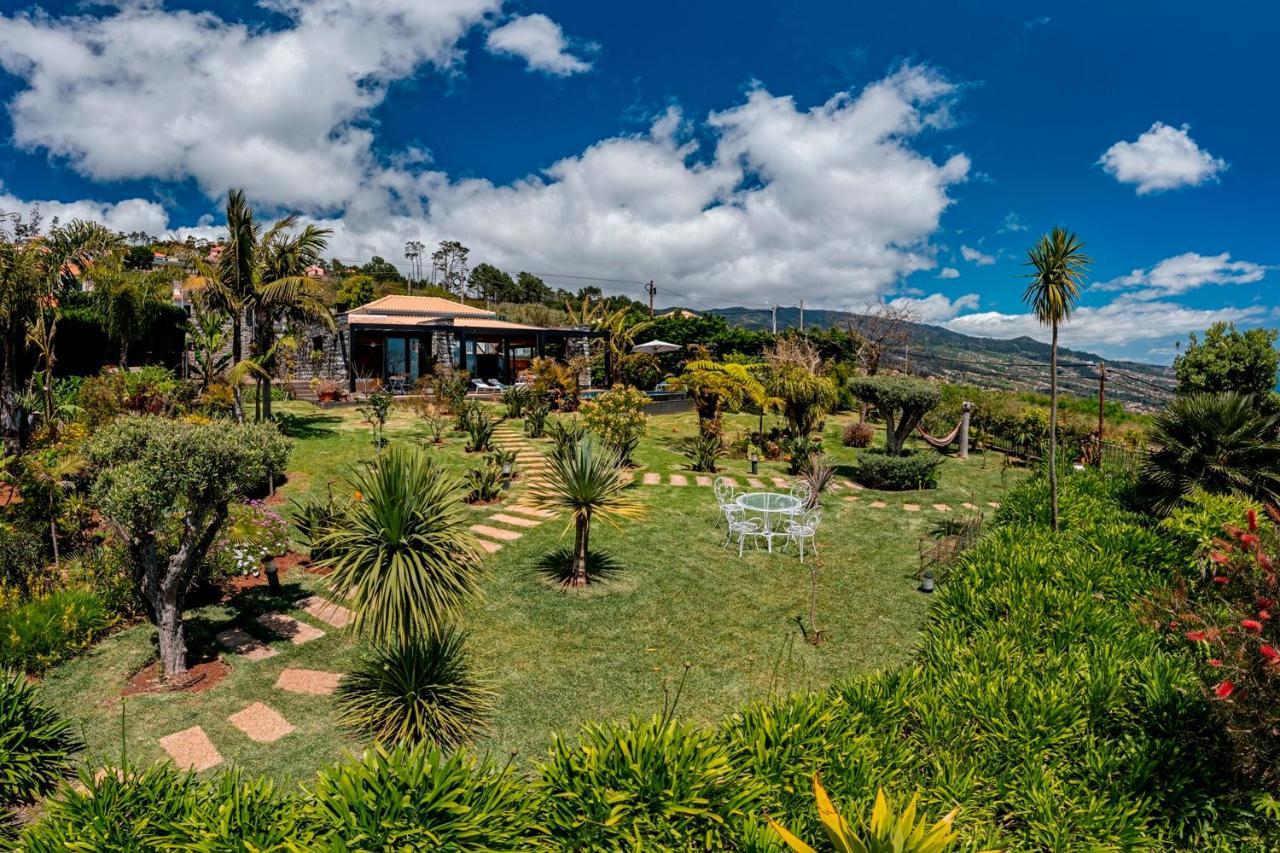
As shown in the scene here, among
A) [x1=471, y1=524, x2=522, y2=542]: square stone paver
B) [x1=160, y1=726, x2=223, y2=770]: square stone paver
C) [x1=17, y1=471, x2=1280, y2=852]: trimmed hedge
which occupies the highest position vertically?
[x1=17, y1=471, x2=1280, y2=852]: trimmed hedge

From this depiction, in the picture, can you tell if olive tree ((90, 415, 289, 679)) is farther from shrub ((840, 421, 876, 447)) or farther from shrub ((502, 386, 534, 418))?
shrub ((840, 421, 876, 447))

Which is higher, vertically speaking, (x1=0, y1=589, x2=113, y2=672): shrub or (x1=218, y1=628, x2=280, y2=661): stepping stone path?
(x1=0, y1=589, x2=113, y2=672): shrub

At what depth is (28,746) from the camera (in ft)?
14.9

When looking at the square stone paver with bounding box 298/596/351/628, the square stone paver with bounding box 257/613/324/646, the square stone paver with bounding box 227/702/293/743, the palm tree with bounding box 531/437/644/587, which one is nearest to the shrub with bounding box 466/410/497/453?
the palm tree with bounding box 531/437/644/587

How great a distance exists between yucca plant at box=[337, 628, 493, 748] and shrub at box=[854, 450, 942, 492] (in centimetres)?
1181

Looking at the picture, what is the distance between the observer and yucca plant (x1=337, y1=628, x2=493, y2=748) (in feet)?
16.8

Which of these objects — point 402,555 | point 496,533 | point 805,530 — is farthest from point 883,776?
point 496,533

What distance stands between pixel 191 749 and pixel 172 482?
222 cm

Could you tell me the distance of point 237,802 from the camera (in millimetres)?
3178

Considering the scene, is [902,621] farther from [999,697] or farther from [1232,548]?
[1232,548]

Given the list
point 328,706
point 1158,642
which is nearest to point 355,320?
point 328,706

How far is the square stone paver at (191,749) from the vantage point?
470cm

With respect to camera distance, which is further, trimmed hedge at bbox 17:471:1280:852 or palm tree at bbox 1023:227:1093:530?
palm tree at bbox 1023:227:1093:530

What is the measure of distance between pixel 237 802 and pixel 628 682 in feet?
12.0
